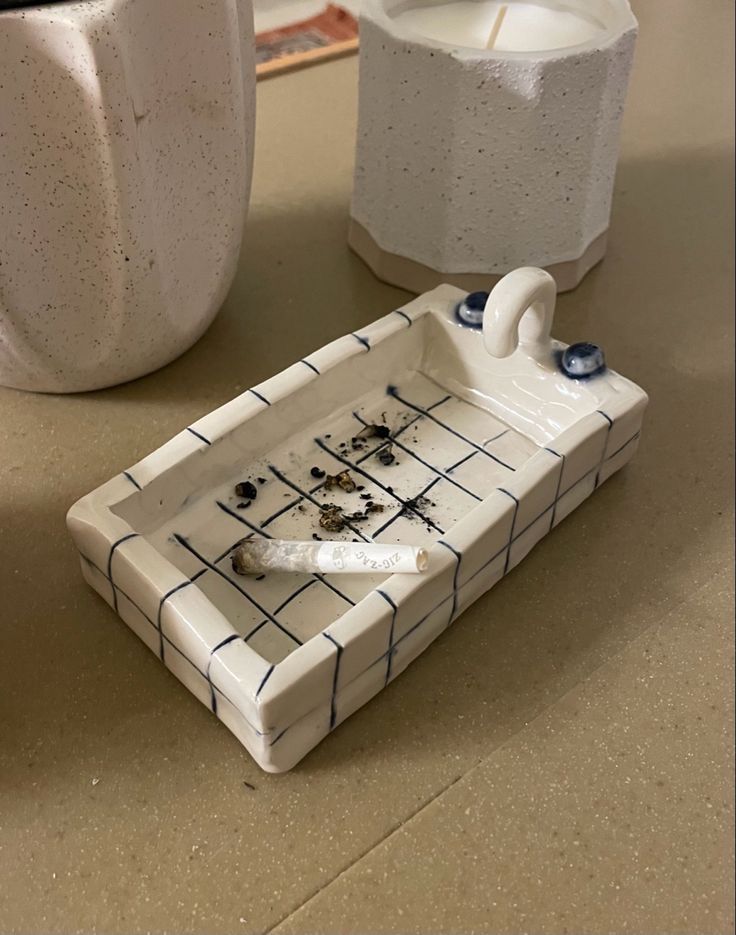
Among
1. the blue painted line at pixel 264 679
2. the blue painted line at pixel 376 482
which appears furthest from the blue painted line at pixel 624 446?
the blue painted line at pixel 264 679

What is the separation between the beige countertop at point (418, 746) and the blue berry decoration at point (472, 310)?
113mm

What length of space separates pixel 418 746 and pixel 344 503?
12 cm

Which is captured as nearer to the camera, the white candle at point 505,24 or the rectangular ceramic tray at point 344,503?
the rectangular ceramic tray at point 344,503

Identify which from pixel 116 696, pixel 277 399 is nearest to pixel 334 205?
pixel 277 399

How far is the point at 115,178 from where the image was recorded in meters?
0.48

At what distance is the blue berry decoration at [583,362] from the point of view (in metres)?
0.54

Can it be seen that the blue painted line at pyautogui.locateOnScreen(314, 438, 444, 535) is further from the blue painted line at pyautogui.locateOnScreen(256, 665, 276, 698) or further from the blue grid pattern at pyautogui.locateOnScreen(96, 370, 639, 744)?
the blue painted line at pyautogui.locateOnScreen(256, 665, 276, 698)

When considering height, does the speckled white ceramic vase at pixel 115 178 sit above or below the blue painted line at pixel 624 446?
above

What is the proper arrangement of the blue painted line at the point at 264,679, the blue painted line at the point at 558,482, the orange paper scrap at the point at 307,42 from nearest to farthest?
the blue painted line at the point at 264,679 → the blue painted line at the point at 558,482 → the orange paper scrap at the point at 307,42

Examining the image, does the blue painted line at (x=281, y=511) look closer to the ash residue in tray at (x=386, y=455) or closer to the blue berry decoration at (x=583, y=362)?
the ash residue in tray at (x=386, y=455)

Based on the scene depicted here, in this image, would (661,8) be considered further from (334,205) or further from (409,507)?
(409,507)

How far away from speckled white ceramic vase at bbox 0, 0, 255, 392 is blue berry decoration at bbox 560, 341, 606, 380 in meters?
0.19

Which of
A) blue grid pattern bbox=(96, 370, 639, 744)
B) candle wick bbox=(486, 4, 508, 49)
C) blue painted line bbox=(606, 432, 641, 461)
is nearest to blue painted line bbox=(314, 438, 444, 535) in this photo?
blue grid pattern bbox=(96, 370, 639, 744)

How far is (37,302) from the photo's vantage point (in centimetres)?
52
